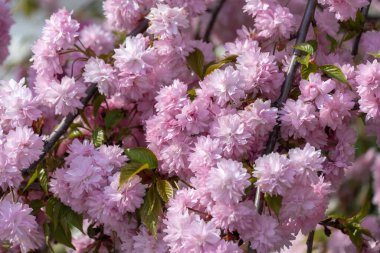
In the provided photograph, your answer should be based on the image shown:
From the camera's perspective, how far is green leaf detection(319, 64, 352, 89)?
1.70m

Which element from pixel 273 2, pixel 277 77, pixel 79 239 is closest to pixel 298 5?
pixel 273 2

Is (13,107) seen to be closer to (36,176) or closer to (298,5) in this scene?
(36,176)

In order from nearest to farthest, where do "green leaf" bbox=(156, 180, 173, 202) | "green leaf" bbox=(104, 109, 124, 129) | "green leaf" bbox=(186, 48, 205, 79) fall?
"green leaf" bbox=(156, 180, 173, 202) → "green leaf" bbox=(186, 48, 205, 79) → "green leaf" bbox=(104, 109, 124, 129)

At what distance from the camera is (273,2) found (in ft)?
6.11

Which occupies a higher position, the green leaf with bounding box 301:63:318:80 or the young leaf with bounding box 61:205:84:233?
the green leaf with bounding box 301:63:318:80

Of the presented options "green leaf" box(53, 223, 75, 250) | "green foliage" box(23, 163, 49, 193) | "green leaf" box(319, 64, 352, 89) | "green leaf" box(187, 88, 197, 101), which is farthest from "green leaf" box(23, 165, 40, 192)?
"green leaf" box(319, 64, 352, 89)

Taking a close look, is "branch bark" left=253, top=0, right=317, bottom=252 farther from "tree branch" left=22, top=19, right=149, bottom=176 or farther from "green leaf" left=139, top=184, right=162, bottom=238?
"tree branch" left=22, top=19, right=149, bottom=176

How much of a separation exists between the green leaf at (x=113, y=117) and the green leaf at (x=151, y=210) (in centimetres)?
32

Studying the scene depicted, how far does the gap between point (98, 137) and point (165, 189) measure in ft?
0.86

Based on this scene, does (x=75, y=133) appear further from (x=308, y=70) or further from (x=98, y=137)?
(x=308, y=70)

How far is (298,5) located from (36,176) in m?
0.86

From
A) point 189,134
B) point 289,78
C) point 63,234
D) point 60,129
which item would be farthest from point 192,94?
point 63,234

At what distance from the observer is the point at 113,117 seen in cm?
204

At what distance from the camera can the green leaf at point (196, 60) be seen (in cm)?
192
